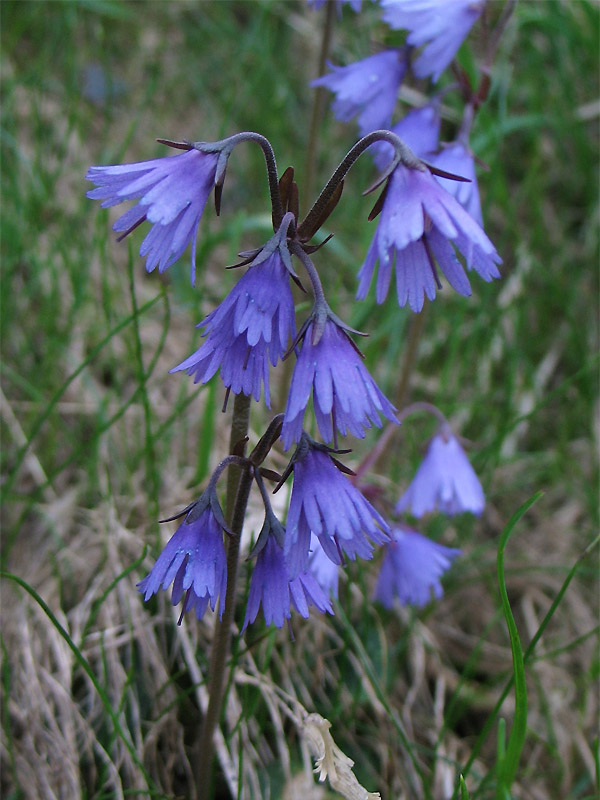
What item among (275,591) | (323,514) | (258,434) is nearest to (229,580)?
(275,591)

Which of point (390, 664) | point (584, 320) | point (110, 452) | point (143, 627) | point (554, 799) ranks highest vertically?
point (584, 320)

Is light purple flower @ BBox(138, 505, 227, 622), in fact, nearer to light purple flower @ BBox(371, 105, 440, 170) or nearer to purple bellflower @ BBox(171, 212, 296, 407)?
purple bellflower @ BBox(171, 212, 296, 407)

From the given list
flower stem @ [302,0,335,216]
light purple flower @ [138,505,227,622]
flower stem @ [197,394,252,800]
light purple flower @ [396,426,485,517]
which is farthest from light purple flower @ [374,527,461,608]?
flower stem @ [302,0,335,216]

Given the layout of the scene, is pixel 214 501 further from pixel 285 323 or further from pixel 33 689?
pixel 33 689

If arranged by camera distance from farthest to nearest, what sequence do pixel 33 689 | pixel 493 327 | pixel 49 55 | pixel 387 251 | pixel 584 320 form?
pixel 49 55 → pixel 584 320 → pixel 493 327 → pixel 33 689 → pixel 387 251

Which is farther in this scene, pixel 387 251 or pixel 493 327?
pixel 493 327

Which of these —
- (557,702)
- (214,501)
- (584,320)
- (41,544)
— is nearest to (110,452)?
(41,544)

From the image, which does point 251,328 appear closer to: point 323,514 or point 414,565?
point 323,514

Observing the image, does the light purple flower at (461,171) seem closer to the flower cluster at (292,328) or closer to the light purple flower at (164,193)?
the flower cluster at (292,328)
